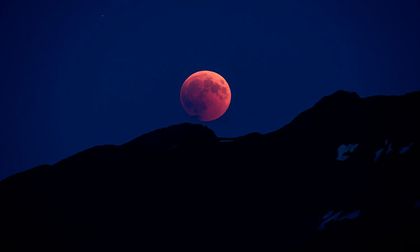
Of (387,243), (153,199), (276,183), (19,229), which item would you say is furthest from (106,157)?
(387,243)

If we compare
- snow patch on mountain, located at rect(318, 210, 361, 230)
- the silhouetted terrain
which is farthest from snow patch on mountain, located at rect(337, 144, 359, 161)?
snow patch on mountain, located at rect(318, 210, 361, 230)

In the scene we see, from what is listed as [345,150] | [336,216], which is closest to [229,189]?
[336,216]

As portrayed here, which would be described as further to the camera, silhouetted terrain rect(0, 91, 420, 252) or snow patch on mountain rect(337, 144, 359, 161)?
snow patch on mountain rect(337, 144, 359, 161)

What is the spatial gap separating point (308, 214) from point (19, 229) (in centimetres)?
1366

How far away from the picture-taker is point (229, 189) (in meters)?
14.3

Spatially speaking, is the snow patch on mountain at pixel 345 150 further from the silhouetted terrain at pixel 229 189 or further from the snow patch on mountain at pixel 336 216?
the snow patch on mountain at pixel 336 216

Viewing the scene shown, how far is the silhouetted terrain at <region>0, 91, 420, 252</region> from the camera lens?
13234 millimetres

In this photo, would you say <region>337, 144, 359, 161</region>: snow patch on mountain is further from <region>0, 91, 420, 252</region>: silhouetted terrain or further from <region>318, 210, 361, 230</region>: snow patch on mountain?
<region>318, 210, 361, 230</region>: snow patch on mountain

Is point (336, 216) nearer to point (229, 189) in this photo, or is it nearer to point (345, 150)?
point (345, 150)

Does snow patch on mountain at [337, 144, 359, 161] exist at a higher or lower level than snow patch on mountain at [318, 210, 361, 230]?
higher

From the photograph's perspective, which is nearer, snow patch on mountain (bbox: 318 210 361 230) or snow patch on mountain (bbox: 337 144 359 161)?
snow patch on mountain (bbox: 318 210 361 230)

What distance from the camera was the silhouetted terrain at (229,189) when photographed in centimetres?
1323

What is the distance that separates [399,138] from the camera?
1294 centimetres

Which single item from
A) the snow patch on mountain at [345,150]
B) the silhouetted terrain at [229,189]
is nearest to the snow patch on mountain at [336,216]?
the silhouetted terrain at [229,189]
